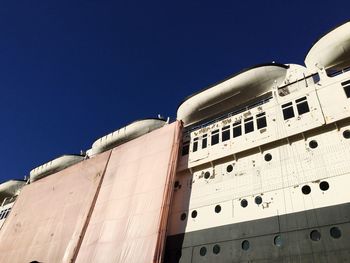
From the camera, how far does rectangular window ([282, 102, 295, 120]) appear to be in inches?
441

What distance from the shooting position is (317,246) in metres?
8.14

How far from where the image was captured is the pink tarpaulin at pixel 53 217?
576 inches

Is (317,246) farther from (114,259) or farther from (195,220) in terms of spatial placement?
(114,259)

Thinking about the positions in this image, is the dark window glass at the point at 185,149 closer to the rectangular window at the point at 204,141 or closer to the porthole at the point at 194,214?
the rectangular window at the point at 204,141

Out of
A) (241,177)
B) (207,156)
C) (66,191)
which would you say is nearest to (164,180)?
(207,156)

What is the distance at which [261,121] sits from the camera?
1191cm

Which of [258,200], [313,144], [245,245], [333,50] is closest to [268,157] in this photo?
[313,144]

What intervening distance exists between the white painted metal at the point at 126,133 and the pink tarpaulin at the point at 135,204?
5.58 ft

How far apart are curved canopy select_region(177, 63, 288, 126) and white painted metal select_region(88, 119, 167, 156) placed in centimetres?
291

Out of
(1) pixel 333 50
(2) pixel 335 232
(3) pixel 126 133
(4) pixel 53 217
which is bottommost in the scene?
(2) pixel 335 232

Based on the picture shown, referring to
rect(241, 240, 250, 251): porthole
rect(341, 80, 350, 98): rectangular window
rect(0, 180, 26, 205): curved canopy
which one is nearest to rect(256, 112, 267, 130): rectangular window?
rect(341, 80, 350, 98): rectangular window

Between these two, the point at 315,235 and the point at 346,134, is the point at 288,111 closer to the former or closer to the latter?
the point at 346,134

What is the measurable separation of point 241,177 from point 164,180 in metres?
3.23

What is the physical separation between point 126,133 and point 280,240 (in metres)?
11.3
